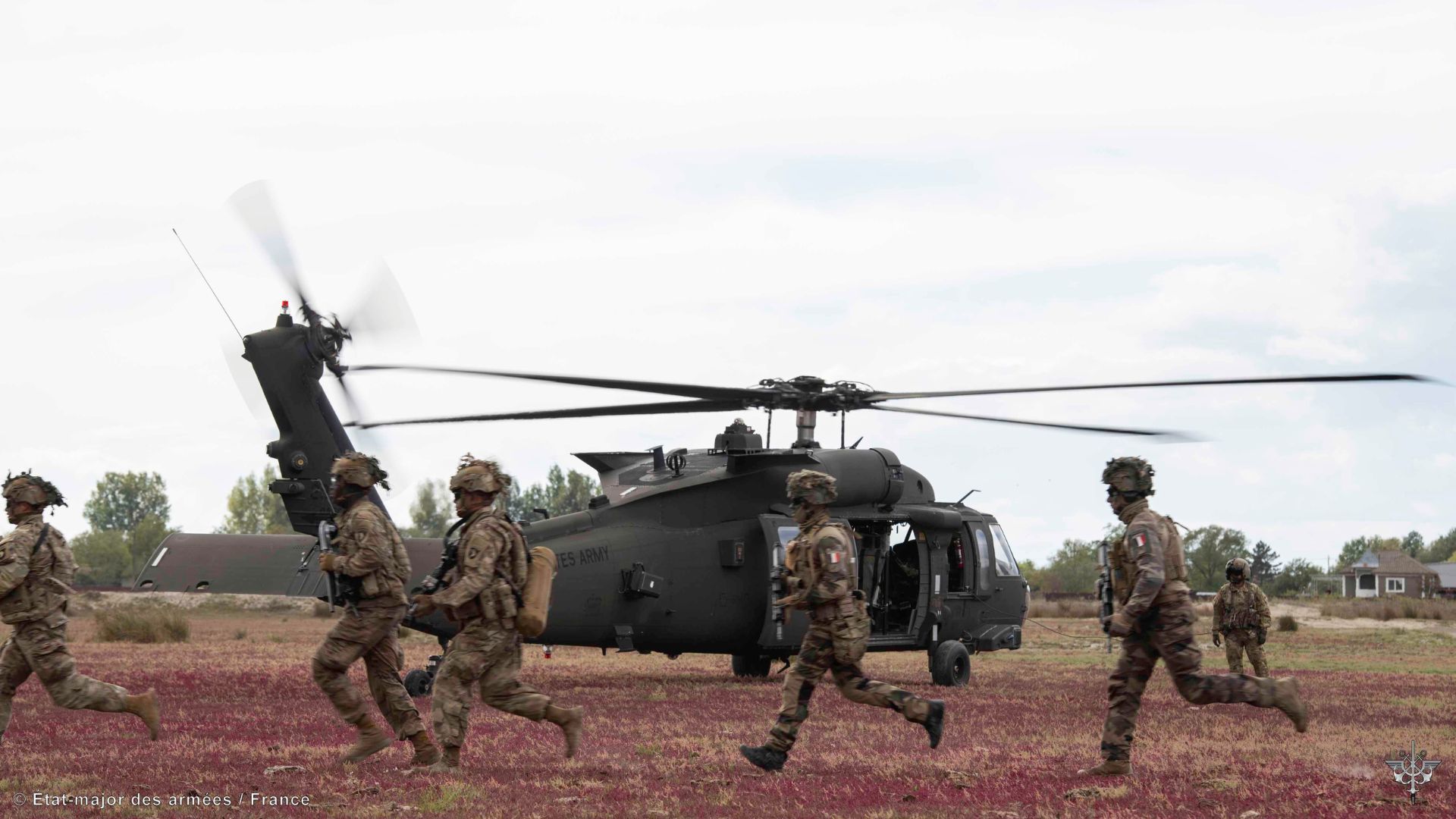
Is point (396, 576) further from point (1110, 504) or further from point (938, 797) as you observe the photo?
point (1110, 504)

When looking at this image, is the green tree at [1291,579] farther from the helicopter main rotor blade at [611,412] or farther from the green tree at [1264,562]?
the helicopter main rotor blade at [611,412]

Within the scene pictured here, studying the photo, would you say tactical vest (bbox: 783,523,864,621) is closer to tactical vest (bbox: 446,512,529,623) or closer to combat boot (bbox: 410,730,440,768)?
tactical vest (bbox: 446,512,529,623)

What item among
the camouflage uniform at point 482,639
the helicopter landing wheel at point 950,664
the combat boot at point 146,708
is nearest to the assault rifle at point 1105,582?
the camouflage uniform at point 482,639

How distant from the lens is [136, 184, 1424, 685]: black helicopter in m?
14.5

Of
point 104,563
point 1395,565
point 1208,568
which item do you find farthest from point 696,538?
point 1395,565

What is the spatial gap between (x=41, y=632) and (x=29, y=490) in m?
1.06

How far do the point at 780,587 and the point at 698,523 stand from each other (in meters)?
6.53

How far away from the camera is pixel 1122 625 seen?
30.7ft

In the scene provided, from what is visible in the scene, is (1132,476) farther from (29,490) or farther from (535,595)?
(29,490)

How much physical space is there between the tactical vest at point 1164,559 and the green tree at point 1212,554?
6996 cm

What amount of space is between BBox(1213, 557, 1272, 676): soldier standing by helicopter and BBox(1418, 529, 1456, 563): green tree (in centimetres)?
16190

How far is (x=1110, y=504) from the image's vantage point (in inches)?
390

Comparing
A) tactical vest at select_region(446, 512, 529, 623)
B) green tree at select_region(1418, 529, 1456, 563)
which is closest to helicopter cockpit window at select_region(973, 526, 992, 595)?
tactical vest at select_region(446, 512, 529, 623)

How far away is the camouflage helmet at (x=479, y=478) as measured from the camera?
9570mm
